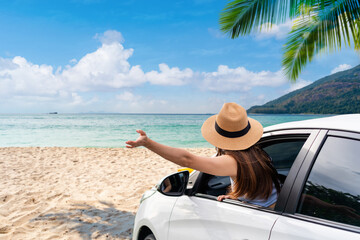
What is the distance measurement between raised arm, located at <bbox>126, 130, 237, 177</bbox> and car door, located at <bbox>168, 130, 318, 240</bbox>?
0.25 metres

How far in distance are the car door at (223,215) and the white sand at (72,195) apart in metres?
2.64

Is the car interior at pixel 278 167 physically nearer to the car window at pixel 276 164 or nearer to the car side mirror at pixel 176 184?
the car window at pixel 276 164

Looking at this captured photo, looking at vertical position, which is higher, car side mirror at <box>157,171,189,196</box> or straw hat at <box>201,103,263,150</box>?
straw hat at <box>201,103,263,150</box>

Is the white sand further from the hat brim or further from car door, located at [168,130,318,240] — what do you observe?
the hat brim

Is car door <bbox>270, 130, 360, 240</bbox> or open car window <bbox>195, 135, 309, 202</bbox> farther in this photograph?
open car window <bbox>195, 135, 309, 202</bbox>

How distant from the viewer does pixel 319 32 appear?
845 centimetres

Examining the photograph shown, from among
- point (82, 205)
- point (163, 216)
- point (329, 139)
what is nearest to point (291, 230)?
point (329, 139)

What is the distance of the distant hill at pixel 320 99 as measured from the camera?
2186 inches

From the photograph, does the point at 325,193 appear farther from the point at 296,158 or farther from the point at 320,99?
the point at 320,99

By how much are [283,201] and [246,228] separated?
0.25m

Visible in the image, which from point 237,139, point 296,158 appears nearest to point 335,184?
point 296,158

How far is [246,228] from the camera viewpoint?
165 cm

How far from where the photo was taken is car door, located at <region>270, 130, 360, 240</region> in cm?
143

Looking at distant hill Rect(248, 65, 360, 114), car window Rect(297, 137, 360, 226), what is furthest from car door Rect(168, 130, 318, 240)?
distant hill Rect(248, 65, 360, 114)
